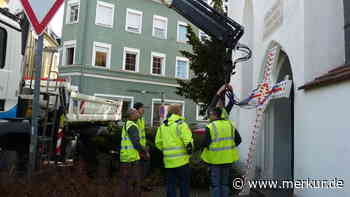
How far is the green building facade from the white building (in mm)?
16602

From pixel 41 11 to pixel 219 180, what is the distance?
12.3 feet

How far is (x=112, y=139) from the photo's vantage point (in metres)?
8.13

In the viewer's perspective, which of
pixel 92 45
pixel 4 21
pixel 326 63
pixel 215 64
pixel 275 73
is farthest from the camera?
pixel 92 45

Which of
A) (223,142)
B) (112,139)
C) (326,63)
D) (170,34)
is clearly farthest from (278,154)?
(170,34)

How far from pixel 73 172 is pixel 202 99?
1034cm

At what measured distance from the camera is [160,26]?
25250mm

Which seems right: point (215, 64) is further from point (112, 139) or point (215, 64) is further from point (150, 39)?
point (150, 39)

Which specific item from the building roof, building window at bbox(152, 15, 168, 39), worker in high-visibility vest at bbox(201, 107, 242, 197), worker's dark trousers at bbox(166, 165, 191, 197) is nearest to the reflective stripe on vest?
worker's dark trousers at bbox(166, 165, 191, 197)

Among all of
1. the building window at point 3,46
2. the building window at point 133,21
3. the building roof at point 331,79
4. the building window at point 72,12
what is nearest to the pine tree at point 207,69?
the building roof at point 331,79

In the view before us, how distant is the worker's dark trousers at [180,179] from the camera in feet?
17.4

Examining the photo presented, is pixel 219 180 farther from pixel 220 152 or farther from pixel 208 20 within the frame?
pixel 208 20

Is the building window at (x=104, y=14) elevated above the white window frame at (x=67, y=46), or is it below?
above

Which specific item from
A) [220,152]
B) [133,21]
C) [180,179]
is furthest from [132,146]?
[133,21]

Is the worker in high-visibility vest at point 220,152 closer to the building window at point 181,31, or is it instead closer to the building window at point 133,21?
the building window at point 133,21
